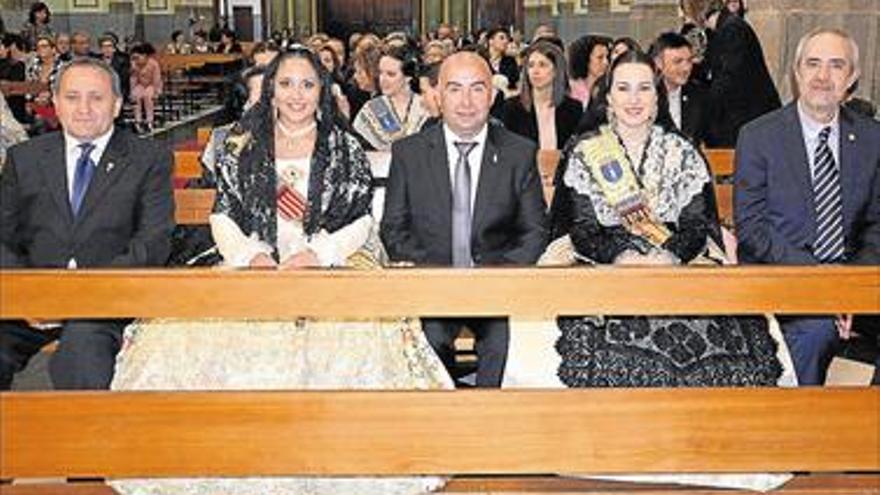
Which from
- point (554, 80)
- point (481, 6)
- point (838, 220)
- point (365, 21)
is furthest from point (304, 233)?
point (365, 21)

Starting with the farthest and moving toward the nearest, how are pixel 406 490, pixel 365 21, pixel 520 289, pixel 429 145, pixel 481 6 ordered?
pixel 365 21, pixel 481 6, pixel 429 145, pixel 406 490, pixel 520 289

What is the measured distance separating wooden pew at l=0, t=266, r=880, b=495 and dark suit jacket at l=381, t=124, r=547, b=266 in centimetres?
158

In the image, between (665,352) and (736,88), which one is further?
(736,88)

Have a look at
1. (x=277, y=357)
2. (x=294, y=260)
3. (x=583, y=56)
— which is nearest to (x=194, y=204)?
(x=294, y=260)

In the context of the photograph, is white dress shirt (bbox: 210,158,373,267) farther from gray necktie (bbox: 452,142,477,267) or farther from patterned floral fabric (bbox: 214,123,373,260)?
gray necktie (bbox: 452,142,477,267)

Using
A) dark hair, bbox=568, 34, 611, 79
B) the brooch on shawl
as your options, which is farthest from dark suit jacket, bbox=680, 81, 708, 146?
→ the brooch on shawl

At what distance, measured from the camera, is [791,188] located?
4.87 metres

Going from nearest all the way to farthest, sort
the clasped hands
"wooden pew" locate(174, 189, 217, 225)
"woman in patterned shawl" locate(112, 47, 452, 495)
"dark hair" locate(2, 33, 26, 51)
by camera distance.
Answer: "woman in patterned shawl" locate(112, 47, 452, 495) → the clasped hands → "wooden pew" locate(174, 189, 217, 225) → "dark hair" locate(2, 33, 26, 51)

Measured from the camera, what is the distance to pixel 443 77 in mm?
4918

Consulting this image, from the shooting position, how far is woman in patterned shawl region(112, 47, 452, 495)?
3953 mm

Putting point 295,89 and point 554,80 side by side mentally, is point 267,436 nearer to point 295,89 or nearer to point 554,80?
point 295,89

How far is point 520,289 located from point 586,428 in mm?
447

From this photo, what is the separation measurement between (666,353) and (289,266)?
130 centimetres

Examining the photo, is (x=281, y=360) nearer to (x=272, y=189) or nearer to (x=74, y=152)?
(x=272, y=189)
